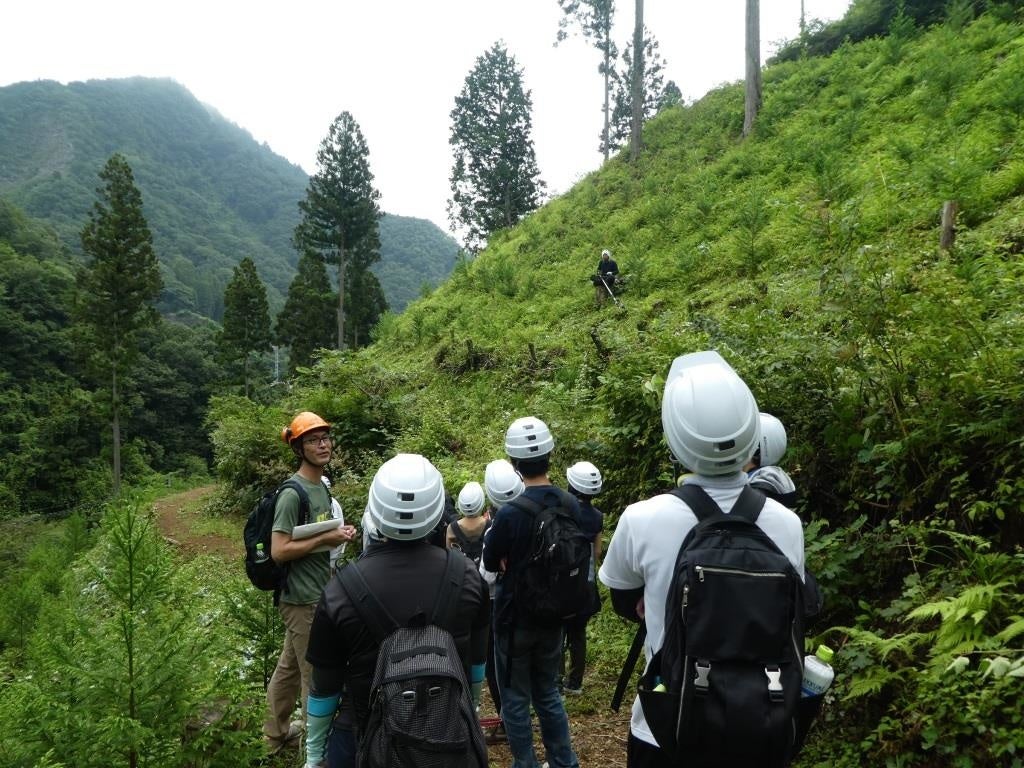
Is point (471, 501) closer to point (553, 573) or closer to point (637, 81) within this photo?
point (553, 573)

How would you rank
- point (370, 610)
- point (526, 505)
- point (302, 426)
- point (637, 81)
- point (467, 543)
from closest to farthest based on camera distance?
point (370, 610) < point (526, 505) < point (302, 426) < point (467, 543) < point (637, 81)

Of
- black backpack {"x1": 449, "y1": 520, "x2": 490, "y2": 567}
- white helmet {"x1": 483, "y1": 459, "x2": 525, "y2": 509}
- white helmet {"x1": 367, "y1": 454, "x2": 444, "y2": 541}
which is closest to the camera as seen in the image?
white helmet {"x1": 367, "y1": 454, "x2": 444, "y2": 541}

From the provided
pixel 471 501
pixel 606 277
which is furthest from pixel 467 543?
pixel 606 277

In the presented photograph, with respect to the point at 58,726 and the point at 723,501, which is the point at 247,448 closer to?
the point at 58,726

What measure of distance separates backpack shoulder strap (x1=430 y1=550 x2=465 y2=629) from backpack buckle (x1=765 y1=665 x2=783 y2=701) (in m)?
1.08

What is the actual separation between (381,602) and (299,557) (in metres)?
1.78

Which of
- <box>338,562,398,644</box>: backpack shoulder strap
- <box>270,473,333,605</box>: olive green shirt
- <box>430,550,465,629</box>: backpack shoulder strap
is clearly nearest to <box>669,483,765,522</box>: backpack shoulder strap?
<box>430,550,465,629</box>: backpack shoulder strap

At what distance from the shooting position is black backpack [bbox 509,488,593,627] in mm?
3277

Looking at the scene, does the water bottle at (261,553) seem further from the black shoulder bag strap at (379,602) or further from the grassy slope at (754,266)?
the grassy slope at (754,266)

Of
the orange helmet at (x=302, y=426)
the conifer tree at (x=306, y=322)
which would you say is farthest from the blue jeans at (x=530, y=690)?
the conifer tree at (x=306, y=322)

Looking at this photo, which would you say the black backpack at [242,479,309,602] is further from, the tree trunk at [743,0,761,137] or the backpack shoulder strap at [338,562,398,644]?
the tree trunk at [743,0,761,137]

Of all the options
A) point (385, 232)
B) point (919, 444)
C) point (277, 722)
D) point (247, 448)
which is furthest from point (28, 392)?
point (385, 232)

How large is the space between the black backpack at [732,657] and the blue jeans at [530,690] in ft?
5.63

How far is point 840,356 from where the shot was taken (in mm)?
4387
